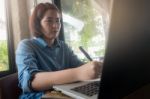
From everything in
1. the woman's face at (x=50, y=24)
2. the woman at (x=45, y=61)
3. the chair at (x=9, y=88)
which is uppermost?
the woman's face at (x=50, y=24)

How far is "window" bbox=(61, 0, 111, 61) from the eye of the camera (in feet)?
6.19

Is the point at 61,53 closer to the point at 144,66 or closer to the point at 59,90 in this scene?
the point at 59,90

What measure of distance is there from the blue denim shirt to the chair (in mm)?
37

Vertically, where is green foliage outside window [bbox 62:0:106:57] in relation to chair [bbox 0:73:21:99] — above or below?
above

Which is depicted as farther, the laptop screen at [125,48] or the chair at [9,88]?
the chair at [9,88]

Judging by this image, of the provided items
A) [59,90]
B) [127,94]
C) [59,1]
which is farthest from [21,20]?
[127,94]

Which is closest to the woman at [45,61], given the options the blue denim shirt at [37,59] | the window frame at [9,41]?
the blue denim shirt at [37,59]

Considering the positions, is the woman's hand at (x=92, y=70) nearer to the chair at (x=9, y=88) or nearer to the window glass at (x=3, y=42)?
the chair at (x=9, y=88)

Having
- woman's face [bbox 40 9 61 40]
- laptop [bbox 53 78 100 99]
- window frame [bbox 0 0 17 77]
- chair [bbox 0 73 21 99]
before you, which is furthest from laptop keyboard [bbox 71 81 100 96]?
window frame [bbox 0 0 17 77]

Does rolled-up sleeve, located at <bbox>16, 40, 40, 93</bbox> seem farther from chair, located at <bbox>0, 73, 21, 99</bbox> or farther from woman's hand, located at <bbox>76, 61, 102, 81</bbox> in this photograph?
woman's hand, located at <bbox>76, 61, 102, 81</bbox>

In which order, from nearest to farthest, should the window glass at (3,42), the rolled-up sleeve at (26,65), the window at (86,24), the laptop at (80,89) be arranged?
the laptop at (80,89), the rolled-up sleeve at (26,65), the window at (86,24), the window glass at (3,42)

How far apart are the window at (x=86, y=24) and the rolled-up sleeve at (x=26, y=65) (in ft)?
2.25

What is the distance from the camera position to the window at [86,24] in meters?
1.89

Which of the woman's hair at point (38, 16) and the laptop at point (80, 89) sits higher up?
the woman's hair at point (38, 16)
